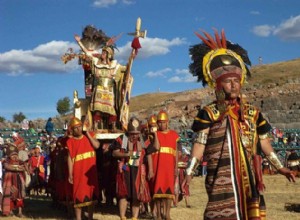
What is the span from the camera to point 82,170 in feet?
32.2

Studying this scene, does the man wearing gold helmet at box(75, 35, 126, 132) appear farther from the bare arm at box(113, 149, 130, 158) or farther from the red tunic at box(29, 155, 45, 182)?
→ the red tunic at box(29, 155, 45, 182)

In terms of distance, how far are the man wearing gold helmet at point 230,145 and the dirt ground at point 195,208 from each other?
5.11m

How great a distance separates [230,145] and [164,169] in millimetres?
4491

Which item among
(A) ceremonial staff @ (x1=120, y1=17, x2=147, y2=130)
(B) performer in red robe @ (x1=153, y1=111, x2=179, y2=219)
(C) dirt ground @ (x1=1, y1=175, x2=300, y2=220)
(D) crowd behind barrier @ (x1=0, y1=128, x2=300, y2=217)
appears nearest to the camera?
(B) performer in red robe @ (x1=153, y1=111, x2=179, y2=219)

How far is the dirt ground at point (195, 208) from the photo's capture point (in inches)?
436

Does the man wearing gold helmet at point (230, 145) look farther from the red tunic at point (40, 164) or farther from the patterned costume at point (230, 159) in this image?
the red tunic at point (40, 164)

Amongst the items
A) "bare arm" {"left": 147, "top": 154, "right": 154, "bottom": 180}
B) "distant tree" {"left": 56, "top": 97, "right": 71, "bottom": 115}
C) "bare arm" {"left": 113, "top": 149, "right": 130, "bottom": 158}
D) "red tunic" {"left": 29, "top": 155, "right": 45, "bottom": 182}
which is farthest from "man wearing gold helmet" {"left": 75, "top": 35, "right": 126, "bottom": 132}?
"distant tree" {"left": 56, "top": 97, "right": 71, "bottom": 115}

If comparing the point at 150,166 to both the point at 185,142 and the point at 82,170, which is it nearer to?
the point at 82,170

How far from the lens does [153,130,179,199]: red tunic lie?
10.1 metres

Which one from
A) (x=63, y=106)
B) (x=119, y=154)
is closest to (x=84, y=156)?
(x=119, y=154)

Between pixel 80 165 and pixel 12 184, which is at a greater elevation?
pixel 80 165

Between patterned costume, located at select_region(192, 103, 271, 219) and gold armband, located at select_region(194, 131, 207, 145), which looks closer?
patterned costume, located at select_region(192, 103, 271, 219)

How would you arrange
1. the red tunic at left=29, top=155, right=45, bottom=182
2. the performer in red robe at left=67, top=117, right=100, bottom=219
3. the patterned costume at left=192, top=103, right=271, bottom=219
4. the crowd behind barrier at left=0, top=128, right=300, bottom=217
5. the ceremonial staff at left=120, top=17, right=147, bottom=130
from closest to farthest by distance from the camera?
the patterned costume at left=192, top=103, right=271, bottom=219
the performer in red robe at left=67, top=117, right=100, bottom=219
the ceremonial staff at left=120, top=17, right=147, bottom=130
the red tunic at left=29, top=155, right=45, bottom=182
the crowd behind barrier at left=0, top=128, right=300, bottom=217

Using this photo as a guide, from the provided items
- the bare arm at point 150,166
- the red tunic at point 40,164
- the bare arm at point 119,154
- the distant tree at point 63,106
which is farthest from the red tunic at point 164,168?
the distant tree at point 63,106
